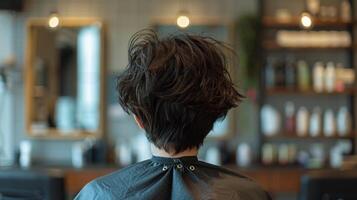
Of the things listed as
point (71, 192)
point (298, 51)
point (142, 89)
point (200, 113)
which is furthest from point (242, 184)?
point (298, 51)

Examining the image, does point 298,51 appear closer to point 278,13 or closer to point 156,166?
point 278,13

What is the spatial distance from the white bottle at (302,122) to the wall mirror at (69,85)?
1.82 m

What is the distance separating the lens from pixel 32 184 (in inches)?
65.0

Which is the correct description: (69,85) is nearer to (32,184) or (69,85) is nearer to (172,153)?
(32,184)

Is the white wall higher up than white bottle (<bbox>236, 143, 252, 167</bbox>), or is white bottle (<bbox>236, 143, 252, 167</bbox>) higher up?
the white wall

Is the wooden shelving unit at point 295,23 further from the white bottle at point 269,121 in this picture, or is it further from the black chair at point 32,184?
the black chair at point 32,184

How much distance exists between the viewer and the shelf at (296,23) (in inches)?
189

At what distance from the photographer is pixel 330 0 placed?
193 inches

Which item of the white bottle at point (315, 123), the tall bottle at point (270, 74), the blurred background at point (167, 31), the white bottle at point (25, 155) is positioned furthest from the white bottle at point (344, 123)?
the white bottle at point (25, 155)

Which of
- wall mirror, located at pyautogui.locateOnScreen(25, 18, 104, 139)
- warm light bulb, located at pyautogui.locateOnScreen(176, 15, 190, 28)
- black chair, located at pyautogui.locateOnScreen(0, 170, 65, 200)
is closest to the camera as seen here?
black chair, located at pyautogui.locateOnScreen(0, 170, 65, 200)

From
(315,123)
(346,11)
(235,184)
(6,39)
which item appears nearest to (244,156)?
(315,123)

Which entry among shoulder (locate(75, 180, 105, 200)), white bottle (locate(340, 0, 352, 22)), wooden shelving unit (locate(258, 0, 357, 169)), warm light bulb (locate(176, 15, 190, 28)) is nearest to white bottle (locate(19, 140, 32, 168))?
warm light bulb (locate(176, 15, 190, 28))

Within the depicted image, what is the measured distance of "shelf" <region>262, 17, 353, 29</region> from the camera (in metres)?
4.80

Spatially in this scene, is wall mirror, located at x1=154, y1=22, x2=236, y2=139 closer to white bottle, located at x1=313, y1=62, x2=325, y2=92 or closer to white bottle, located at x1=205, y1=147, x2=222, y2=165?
white bottle, located at x1=205, y1=147, x2=222, y2=165
